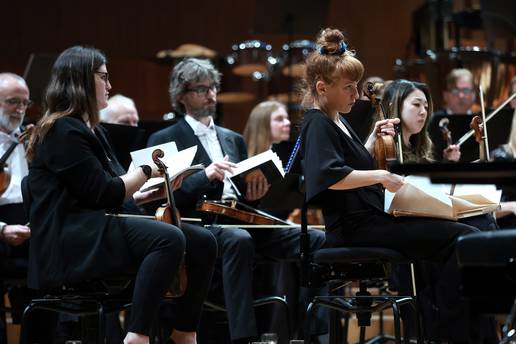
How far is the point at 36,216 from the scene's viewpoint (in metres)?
2.75

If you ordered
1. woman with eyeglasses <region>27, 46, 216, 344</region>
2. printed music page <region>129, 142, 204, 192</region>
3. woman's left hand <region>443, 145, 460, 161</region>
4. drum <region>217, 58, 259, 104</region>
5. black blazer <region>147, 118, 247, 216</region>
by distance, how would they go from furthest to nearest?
drum <region>217, 58, 259, 104</region>, woman's left hand <region>443, 145, 460, 161</region>, black blazer <region>147, 118, 247, 216</region>, printed music page <region>129, 142, 204, 192</region>, woman with eyeglasses <region>27, 46, 216, 344</region>

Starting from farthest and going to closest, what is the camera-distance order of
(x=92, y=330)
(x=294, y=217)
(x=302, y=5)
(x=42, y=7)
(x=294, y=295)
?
(x=42, y=7) → (x=302, y=5) → (x=294, y=217) → (x=294, y=295) → (x=92, y=330)

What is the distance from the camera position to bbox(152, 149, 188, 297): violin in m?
2.89

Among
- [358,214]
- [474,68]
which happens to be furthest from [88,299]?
[474,68]

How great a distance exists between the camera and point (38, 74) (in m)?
4.78

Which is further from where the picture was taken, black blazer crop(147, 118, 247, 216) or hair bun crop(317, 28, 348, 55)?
black blazer crop(147, 118, 247, 216)

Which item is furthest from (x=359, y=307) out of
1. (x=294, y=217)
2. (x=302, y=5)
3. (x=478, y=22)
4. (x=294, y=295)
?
(x=478, y=22)

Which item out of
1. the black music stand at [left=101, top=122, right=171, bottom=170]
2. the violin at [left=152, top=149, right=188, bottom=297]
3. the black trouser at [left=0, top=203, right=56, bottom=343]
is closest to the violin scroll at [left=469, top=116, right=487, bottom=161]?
the violin at [left=152, top=149, right=188, bottom=297]

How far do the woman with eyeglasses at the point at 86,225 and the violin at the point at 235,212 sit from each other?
24.1 inches

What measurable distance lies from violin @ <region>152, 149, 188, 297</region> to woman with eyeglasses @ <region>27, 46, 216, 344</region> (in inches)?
1.7

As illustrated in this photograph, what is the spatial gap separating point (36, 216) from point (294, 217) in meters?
2.31

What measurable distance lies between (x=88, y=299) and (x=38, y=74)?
2393 mm

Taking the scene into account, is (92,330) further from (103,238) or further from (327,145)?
(327,145)

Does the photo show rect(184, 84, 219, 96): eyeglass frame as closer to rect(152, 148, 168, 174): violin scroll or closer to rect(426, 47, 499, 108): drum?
rect(152, 148, 168, 174): violin scroll
